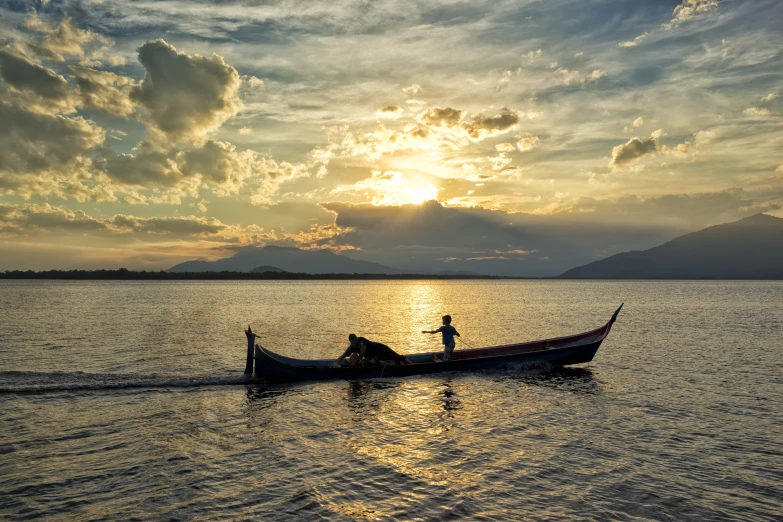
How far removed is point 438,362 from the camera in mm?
27812

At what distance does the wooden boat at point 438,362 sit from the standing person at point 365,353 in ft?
1.48

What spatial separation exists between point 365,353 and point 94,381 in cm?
1424

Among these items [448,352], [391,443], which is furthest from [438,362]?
[391,443]

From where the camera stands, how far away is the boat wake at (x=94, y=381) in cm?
2352

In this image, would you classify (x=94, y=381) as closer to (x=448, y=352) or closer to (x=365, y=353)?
(x=365, y=353)

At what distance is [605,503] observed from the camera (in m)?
11.6

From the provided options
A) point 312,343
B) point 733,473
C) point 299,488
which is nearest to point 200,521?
point 299,488

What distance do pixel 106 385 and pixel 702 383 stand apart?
31.2 m

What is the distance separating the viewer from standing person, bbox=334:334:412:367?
2671 cm

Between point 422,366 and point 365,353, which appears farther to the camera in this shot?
point 422,366

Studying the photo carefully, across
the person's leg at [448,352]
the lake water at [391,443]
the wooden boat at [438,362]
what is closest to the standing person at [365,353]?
the wooden boat at [438,362]

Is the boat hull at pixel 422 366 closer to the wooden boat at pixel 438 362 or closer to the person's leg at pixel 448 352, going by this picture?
the wooden boat at pixel 438 362

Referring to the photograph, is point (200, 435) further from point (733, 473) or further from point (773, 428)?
point (773, 428)

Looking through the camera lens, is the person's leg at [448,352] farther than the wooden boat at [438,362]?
Yes
